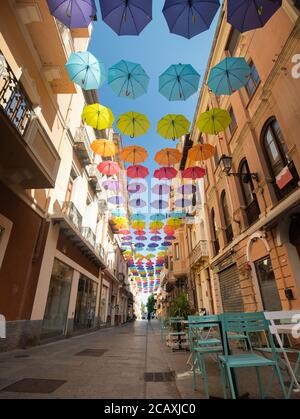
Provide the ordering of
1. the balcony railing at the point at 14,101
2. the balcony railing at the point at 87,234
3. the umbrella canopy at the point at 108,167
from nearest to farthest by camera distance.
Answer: the balcony railing at the point at 14,101 < the umbrella canopy at the point at 108,167 < the balcony railing at the point at 87,234

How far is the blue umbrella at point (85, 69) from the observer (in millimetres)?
7691

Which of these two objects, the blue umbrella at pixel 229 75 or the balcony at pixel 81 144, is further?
the balcony at pixel 81 144

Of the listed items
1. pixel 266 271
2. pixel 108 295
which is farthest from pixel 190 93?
pixel 108 295

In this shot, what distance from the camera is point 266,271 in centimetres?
859

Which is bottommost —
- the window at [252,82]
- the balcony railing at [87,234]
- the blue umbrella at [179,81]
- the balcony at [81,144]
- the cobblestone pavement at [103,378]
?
the cobblestone pavement at [103,378]

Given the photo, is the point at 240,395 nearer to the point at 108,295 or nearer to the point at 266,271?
the point at 266,271

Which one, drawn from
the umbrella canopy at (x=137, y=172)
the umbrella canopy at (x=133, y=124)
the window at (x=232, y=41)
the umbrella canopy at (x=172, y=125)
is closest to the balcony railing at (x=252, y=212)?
the umbrella canopy at (x=172, y=125)

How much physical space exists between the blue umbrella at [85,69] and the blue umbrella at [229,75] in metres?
4.09

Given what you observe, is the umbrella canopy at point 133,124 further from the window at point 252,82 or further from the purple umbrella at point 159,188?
the purple umbrella at point 159,188

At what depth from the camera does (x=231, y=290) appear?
458 inches

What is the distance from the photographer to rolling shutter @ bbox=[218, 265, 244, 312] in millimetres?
10773

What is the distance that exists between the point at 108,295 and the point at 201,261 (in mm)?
10190

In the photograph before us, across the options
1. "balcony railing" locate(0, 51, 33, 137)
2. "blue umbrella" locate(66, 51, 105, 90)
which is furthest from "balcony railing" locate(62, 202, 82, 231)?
"blue umbrella" locate(66, 51, 105, 90)

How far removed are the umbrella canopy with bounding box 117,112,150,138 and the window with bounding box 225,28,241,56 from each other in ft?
24.0
